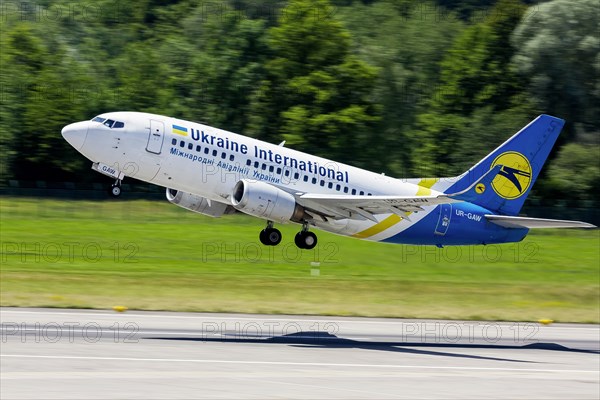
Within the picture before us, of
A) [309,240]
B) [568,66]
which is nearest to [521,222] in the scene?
[309,240]

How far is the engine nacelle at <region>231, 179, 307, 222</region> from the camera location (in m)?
39.7

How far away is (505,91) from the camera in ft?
288

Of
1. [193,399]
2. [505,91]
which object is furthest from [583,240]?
[193,399]

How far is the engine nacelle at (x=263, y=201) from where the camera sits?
39688mm

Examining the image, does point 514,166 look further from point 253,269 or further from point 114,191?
point 114,191

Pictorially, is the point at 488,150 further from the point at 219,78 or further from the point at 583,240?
the point at 219,78

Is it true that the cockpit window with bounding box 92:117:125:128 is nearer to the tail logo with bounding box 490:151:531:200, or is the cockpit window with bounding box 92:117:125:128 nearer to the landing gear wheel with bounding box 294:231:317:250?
the landing gear wheel with bounding box 294:231:317:250

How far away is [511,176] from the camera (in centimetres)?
4659

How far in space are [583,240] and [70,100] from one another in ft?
129

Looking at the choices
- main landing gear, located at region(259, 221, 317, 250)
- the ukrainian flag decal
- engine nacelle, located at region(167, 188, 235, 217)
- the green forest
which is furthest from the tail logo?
the green forest

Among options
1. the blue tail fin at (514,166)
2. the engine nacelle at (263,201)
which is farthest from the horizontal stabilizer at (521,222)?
the engine nacelle at (263,201)

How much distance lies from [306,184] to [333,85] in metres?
36.7

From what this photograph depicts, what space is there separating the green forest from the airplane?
28.7m

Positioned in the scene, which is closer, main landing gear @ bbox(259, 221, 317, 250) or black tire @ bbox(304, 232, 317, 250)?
main landing gear @ bbox(259, 221, 317, 250)
